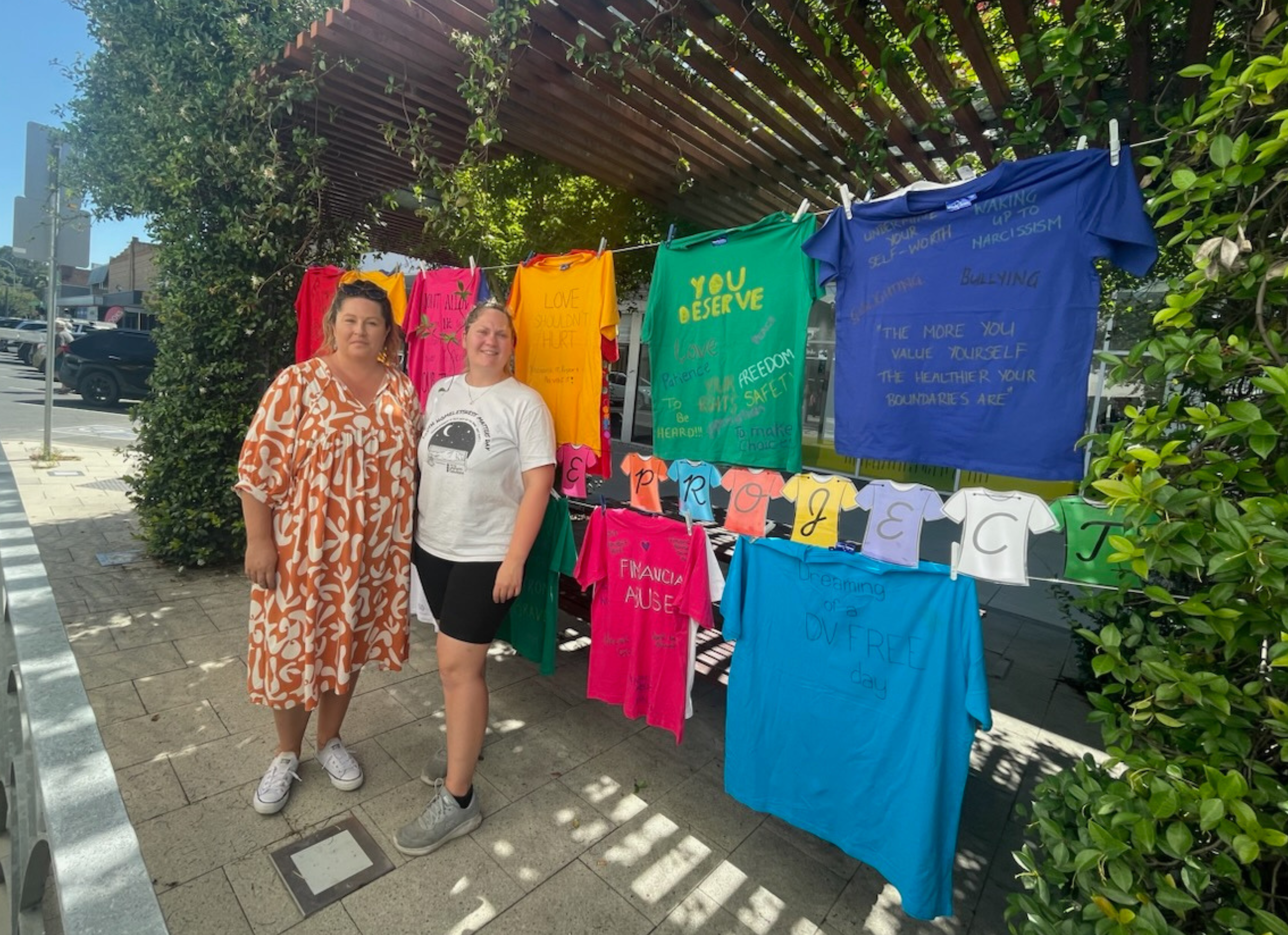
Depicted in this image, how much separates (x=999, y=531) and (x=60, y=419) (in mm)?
15582

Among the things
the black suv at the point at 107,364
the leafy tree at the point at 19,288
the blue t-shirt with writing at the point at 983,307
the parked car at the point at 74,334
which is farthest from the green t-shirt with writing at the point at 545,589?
the leafy tree at the point at 19,288

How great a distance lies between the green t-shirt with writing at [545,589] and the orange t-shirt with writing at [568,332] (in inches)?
16.3

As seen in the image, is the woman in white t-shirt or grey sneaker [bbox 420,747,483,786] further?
grey sneaker [bbox 420,747,483,786]

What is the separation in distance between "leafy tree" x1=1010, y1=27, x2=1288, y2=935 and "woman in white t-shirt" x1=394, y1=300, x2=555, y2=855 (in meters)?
1.76

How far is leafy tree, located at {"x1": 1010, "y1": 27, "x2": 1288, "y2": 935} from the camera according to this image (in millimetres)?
1130

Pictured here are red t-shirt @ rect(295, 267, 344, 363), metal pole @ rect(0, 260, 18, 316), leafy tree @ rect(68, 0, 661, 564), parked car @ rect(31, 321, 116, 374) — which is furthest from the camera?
metal pole @ rect(0, 260, 18, 316)

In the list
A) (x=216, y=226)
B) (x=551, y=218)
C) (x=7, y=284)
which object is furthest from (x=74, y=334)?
(x=7, y=284)

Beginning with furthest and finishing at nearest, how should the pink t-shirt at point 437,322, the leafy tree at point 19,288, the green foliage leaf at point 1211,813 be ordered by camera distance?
1. the leafy tree at point 19,288
2. the pink t-shirt at point 437,322
3. the green foliage leaf at point 1211,813

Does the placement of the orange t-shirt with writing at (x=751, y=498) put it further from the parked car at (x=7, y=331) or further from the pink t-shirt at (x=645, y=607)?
the parked car at (x=7, y=331)

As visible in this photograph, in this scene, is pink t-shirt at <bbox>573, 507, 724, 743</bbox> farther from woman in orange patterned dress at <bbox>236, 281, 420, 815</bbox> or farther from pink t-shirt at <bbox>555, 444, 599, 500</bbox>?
woman in orange patterned dress at <bbox>236, 281, 420, 815</bbox>

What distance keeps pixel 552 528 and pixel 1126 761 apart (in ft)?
7.95

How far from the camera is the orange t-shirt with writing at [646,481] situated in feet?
9.23

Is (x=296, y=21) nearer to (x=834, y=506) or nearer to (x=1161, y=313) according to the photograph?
(x=834, y=506)

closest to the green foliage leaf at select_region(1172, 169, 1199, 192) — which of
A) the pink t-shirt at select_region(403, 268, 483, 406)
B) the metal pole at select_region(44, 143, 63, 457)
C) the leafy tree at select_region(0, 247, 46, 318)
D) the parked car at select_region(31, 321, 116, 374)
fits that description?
the pink t-shirt at select_region(403, 268, 483, 406)
